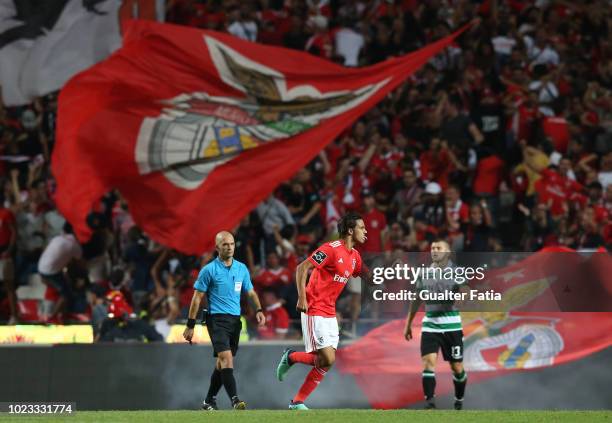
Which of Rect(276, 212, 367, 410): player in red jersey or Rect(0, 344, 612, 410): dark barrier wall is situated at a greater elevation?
Rect(276, 212, 367, 410): player in red jersey

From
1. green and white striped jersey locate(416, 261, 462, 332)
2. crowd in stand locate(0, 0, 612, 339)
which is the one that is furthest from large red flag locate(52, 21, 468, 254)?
green and white striped jersey locate(416, 261, 462, 332)

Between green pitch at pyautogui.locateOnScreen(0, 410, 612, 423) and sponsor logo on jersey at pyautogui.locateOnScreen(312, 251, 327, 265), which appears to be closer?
green pitch at pyautogui.locateOnScreen(0, 410, 612, 423)

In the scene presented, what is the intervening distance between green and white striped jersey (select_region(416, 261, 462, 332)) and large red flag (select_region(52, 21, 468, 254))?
13.1ft

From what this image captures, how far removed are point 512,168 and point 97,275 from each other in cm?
662

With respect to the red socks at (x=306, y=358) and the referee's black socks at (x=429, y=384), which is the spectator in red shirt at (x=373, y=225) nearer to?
the referee's black socks at (x=429, y=384)

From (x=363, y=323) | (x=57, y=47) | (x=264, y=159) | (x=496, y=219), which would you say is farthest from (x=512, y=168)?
(x=57, y=47)

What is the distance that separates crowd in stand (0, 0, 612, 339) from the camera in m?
20.3

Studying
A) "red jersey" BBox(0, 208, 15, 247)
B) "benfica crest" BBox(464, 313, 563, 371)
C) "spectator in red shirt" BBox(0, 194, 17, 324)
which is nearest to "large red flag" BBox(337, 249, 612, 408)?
"benfica crest" BBox(464, 313, 563, 371)

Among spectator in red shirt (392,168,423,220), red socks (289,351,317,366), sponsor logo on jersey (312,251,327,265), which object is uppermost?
sponsor logo on jersey (312,251,327,265)

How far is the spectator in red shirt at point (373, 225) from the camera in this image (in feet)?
68.1

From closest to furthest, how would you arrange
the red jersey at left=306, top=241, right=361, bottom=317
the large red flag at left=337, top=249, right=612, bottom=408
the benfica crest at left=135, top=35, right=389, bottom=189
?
the red jersey at left=306, top=241, right=361, bottom=317 → the large red flag at left=337, top=249, right=612, bottom=408 → the benfica crest at left=135, top=35, right=389, bottom=189

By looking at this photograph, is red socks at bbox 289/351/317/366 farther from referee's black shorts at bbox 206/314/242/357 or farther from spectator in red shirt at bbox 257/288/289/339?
spectator in red shirt at bbox 257/288/289/339

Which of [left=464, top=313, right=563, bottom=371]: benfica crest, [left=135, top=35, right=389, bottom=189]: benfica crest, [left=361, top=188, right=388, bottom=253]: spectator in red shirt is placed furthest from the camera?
[left=361, top=188, right=388, bottom=253]: spectator in red shirt

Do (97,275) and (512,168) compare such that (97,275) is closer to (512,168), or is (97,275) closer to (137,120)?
(137,120)
